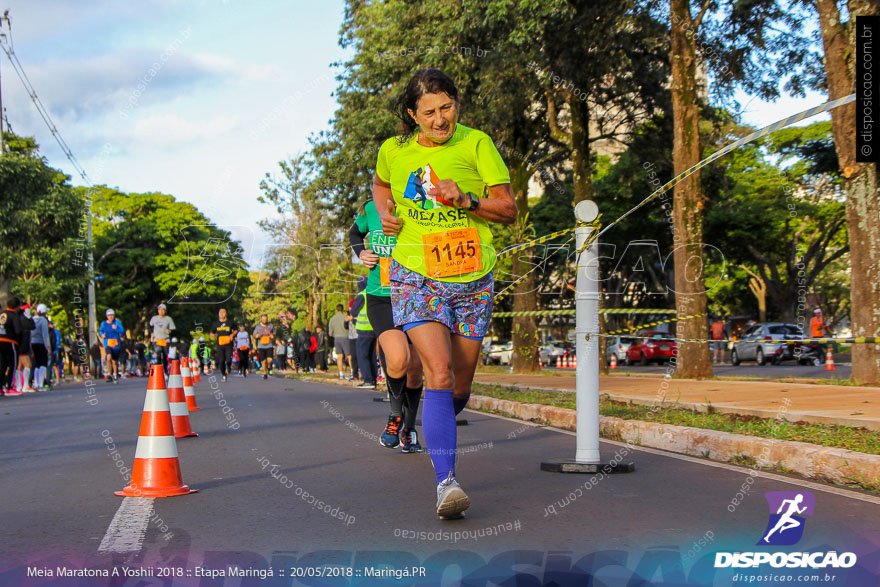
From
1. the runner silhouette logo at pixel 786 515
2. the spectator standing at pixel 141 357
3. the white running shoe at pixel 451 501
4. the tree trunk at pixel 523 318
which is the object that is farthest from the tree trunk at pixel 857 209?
the spectator standing at pixel 141 357

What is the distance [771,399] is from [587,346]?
13.4ft

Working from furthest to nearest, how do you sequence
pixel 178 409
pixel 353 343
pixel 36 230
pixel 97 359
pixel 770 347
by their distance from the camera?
pixel 770 347
pixel 36 230
pixel 97 359
pixel 353 343
pixel 178 409

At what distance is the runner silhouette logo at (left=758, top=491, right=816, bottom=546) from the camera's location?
3.86 metres

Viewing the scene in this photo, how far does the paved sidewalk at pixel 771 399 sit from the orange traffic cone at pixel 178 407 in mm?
4881

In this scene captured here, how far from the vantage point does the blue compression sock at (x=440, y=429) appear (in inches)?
168

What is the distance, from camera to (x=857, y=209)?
12.9m

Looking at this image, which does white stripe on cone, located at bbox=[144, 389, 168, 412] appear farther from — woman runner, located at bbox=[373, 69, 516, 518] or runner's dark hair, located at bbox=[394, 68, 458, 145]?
runner's dark hair, located at bbox=[394, 68, 458, 145]

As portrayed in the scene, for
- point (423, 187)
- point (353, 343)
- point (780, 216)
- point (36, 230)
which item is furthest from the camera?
point (780, 216)

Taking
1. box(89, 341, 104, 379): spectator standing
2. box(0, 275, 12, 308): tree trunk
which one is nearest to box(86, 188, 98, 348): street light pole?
box(89, 341, 104, 379): spectator standing

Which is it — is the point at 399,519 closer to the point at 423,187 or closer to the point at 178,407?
the point at 423,187

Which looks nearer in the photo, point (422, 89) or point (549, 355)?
point (422, 89)

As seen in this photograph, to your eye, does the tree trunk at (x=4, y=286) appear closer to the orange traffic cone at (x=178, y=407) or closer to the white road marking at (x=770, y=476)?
the orange traffic cone at (x=178, y=407)

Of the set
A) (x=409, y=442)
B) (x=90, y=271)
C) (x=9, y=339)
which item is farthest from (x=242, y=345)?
(x=409, y=442)

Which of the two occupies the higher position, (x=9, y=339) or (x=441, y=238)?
(x=441, y=238)
